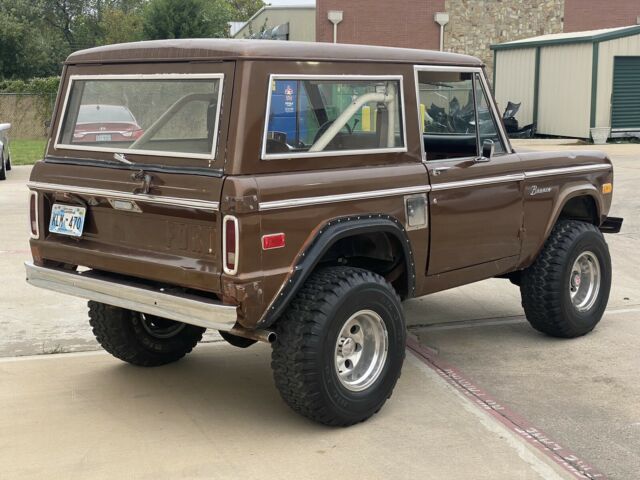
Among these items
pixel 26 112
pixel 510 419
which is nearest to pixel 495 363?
pixel 510 419

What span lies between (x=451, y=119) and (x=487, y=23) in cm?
2758

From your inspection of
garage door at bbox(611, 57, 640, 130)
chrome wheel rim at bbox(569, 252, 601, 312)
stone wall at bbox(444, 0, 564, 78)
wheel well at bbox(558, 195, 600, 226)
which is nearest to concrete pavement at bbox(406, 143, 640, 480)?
chrome wheel rim at bbox(569, 252, 601, 312)

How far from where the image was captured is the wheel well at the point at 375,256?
4.82m

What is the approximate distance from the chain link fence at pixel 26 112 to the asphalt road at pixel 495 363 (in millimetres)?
24661

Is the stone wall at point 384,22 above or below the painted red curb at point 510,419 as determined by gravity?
above

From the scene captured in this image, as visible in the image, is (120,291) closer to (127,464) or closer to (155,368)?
(127,464)

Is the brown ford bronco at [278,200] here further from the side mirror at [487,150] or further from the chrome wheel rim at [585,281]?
the chrome wheel rim at [585,281]

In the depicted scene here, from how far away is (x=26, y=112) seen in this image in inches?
1246

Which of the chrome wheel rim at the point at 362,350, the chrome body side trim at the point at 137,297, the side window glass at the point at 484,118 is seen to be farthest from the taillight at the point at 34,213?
the side window glass at the point at 484,118

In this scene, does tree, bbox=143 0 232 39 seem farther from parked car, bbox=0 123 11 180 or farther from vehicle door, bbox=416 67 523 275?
vehicle door, bbox=416 67 523 275

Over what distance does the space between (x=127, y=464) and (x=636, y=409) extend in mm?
2837

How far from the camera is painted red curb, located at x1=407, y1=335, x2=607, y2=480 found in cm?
407

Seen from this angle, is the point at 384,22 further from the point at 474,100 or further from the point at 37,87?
the point at 474,100

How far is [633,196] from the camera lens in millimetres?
12539
